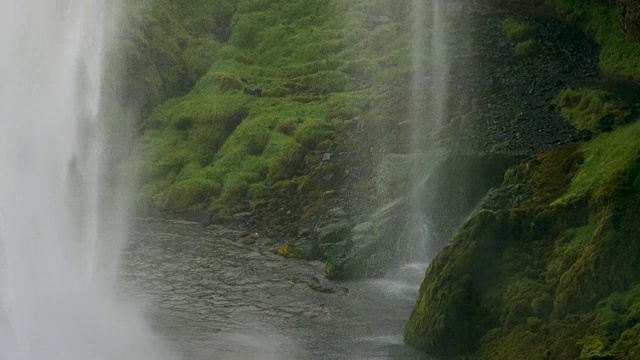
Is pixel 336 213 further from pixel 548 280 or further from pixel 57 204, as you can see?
pixel 548 280

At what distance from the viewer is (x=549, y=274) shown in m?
26.1

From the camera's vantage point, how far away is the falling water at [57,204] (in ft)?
88.6

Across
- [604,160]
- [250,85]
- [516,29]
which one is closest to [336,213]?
[604,160]

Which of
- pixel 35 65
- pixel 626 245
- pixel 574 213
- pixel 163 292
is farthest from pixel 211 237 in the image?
pixel 626 245

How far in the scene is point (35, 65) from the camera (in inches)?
1415

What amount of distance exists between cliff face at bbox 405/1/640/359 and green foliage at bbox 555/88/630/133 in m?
4.29

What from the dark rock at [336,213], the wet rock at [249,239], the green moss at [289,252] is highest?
the dark rock at [336,213]

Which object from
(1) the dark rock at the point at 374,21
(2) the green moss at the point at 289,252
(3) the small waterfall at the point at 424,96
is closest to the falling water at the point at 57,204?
(2) the green moss at the point at 289,252

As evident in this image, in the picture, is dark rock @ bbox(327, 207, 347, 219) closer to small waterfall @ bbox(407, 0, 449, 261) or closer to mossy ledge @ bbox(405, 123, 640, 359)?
small waterfall @ bbox(407, 0, 449, 261)

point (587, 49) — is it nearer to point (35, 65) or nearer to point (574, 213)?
point (574, 213)

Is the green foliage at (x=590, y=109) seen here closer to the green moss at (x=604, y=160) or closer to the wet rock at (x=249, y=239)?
the green moss at (x=604, y=160)

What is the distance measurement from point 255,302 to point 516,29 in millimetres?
23980

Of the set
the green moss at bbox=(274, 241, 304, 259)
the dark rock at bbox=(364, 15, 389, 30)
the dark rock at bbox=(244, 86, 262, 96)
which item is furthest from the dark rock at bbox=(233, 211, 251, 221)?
the dark rock at bbox=(364, 15, 389, 30)

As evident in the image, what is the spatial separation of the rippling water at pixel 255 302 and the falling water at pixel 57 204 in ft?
3.79
